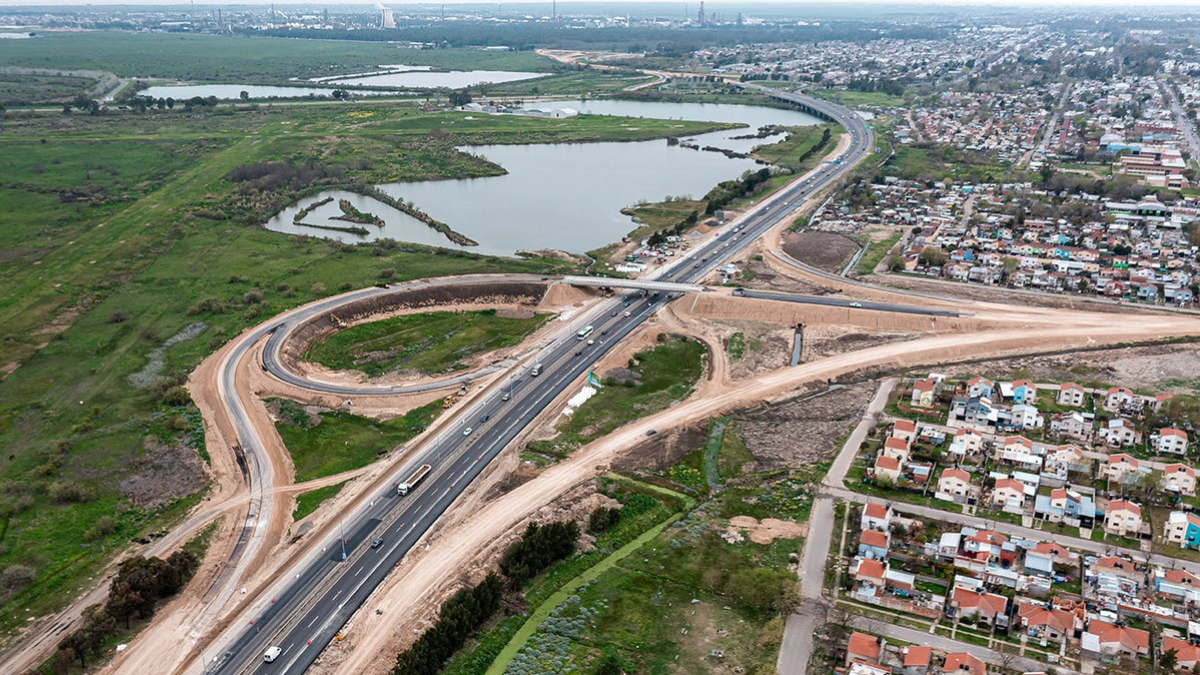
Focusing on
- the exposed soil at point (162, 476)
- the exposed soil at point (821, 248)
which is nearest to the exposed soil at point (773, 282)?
the exposed soil at point (821, 248)

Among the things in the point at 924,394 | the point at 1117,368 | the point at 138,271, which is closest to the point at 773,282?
the point at 924,394

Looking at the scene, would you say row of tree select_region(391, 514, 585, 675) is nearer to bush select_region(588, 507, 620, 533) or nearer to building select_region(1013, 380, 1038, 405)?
bush select_region(588, 507, 620, 533)

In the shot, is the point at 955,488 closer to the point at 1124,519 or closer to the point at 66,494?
the point at 1124,519

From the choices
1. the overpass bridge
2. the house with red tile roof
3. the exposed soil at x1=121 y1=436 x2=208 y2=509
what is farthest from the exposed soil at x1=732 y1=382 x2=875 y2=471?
the exposed soil at x1=121 y1=436 x2=208 y2=509

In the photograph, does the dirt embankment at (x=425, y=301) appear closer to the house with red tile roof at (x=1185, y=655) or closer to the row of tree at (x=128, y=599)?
the row of tree at (x=128, y=599)

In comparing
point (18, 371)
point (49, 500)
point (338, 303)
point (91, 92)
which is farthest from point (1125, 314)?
point (91, 92)
